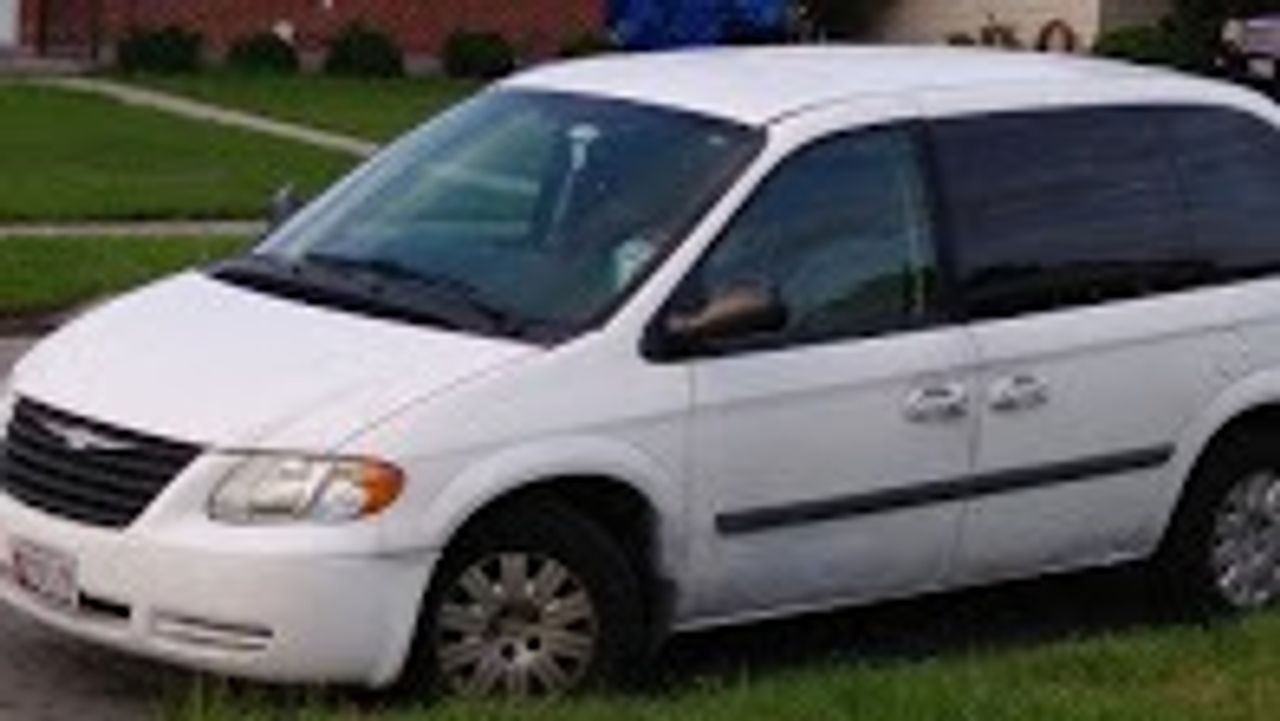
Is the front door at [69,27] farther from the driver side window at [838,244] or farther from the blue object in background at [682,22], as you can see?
the driver side window at [838,244]

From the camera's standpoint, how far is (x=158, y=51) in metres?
33.0

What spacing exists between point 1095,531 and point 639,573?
1.47 m

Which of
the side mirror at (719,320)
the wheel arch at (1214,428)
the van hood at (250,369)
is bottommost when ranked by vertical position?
the wheel arch at (1214,428)

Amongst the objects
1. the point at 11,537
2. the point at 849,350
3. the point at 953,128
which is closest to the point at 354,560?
the point at 11,537

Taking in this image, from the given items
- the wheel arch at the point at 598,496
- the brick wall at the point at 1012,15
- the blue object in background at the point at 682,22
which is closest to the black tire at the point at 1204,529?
the wheel arch at the point at 598,496

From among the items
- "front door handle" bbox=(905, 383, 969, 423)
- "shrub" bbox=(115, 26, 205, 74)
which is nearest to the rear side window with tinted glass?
"front door handle" bbox=(905, 383, 969, 423)

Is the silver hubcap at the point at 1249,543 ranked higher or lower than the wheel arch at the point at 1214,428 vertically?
lower

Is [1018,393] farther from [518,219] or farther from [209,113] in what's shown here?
[209,113]

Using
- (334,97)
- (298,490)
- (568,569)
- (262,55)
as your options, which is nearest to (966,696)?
(568,569)

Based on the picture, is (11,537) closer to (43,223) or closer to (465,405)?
(465,405)

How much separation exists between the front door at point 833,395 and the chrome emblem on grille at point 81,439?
1392 millimetres

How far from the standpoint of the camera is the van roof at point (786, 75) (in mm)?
8297

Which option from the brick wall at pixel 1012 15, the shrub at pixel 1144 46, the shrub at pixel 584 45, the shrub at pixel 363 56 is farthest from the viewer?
the shrub at pixel 584 45

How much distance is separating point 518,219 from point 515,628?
1.24m
